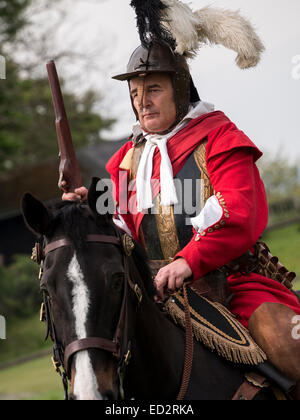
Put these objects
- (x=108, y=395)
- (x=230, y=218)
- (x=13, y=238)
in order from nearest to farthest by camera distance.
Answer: (x=108, y=395) < (x=230, y=218) < (x=13, y=238)

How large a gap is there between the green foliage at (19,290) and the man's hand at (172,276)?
17643 millimetres

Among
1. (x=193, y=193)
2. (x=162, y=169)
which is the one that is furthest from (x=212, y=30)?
(x=193, y=193)

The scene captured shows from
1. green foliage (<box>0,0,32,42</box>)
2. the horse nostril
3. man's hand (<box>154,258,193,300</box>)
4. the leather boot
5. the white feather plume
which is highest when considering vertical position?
green foliage (<box>0,0,32,42</box>)

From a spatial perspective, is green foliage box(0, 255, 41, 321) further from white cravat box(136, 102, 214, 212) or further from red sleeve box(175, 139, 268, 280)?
red sleeve box(175, 139, 268, 280)

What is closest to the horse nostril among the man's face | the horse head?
the horse head

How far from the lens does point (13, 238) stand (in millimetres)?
22828

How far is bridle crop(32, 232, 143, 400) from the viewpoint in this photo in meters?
2.12

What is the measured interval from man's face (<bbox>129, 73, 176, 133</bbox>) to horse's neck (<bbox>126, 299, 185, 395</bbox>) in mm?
1223

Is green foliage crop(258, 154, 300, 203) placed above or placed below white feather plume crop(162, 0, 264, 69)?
below

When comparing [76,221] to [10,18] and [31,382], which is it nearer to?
[31,382]

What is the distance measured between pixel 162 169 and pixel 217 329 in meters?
0.97

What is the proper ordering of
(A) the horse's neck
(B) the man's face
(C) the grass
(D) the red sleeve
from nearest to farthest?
1. (A) the horse's neck
2. (D) the red sleeve
3. (B) the man's face
4. (C) the grass
